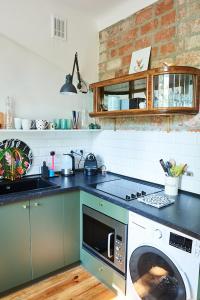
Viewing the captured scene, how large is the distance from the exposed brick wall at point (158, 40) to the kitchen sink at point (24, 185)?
38.6 inches

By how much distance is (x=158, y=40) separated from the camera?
2141 millimetres

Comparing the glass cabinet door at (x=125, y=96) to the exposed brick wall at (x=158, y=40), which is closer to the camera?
the exposed brick wall at (x=158, y=40)

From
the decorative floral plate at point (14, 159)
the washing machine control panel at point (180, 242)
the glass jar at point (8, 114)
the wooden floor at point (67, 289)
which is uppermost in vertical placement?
the glass jar at point (8, 114)

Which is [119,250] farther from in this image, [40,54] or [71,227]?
[40,54]

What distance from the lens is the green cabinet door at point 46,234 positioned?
6.55 ft

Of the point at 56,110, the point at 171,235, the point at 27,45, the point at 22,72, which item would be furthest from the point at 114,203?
the point at 27,45

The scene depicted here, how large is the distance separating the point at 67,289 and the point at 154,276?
85cm

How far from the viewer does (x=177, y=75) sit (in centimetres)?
180

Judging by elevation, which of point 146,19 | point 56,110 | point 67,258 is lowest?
point 67,258

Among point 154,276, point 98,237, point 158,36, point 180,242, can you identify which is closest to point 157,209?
point 180,242

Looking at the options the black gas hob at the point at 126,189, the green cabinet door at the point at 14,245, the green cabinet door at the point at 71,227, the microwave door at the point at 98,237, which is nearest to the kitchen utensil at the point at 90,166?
the black gas hob at the point at 126,189

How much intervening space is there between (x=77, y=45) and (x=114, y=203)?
1803mm

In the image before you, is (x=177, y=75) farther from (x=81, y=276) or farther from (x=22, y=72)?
(x=81, y=276)

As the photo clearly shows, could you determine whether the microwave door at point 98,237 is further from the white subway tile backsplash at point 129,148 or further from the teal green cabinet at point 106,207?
the white subway tile backsplash at point 129,148
